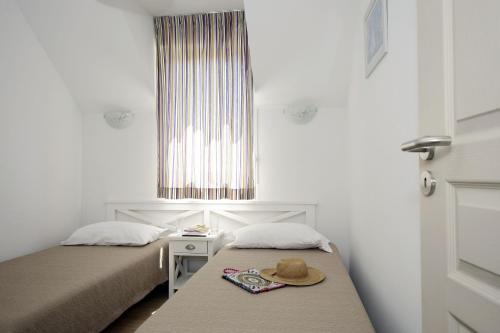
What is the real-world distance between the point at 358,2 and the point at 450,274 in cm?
239

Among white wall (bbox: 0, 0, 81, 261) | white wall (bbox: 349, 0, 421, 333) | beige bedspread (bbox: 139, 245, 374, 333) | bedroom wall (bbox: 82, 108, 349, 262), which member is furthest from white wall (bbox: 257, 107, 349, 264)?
white wall (bbox: 0, 0, 81, 261)

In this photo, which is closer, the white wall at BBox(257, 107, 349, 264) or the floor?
the floor

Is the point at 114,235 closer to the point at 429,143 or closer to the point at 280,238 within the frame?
the point at 280,238

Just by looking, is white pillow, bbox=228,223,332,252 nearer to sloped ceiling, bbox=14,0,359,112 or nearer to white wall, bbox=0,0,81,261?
sloped ceiling, bbox=14,0,359,112

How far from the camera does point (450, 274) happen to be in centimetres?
68

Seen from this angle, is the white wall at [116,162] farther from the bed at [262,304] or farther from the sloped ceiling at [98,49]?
the bed at [262,304]

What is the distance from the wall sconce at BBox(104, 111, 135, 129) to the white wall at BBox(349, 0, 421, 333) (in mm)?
2346

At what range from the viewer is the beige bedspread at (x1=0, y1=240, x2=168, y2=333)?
1683mm

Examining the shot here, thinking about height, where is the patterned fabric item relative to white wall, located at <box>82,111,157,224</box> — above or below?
below

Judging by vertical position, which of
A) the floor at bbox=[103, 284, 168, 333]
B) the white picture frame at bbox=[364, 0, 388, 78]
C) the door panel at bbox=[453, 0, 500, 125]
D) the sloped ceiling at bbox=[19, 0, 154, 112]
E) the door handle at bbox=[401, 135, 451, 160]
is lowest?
the floor at bbox=[103, 284, 168, 333]

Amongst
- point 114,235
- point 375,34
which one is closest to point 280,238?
point 114,235

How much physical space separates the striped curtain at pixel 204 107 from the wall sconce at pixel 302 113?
1.31 ft

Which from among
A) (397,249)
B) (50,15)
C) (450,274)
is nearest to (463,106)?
(450,274)

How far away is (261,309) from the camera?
1584 millimetres
